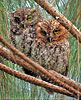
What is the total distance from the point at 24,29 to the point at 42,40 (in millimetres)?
229

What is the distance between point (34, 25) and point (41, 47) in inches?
11.5

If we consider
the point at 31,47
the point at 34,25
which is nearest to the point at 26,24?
the point at 34,25

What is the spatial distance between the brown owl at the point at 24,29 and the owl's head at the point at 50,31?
0.08 metres

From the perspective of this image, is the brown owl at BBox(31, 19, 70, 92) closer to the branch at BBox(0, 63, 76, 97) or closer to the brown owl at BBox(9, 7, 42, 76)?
the brown owl at BBox(9, 7, 42, 76)

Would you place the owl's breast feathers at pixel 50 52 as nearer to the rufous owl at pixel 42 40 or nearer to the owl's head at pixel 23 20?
the rufous owl at pixel 42 40

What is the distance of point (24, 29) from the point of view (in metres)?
2.01

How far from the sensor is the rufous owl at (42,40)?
6.25ft

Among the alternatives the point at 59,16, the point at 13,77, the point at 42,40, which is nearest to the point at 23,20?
the point at 42,40

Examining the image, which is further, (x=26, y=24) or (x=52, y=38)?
(x=26, y=24)

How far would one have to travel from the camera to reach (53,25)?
6.05ft

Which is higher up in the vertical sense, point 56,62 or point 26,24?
point 26,24

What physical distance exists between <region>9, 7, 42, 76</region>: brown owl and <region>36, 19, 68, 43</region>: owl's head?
8 centimetres

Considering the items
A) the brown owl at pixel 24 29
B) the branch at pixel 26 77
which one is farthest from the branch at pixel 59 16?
the brown owl at pixel 24 29

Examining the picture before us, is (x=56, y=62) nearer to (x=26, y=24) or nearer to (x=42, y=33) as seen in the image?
(x=42, y=33)
